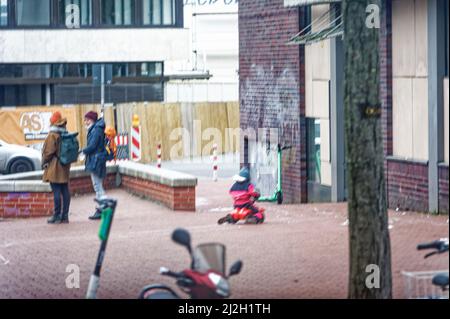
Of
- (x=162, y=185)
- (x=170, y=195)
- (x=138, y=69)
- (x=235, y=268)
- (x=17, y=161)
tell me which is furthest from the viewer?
(x=138, y=69)

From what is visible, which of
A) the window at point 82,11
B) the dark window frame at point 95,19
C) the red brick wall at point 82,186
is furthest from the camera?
the window at point 82,11

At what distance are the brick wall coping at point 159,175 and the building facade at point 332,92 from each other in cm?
251

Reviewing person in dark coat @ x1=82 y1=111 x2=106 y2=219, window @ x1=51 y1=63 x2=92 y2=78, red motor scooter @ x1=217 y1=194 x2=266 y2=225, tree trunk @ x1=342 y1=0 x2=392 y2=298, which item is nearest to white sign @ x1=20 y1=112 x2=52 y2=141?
window @ x1=51 y1=63 x2=92 y2=78

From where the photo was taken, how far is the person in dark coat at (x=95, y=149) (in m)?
16.6

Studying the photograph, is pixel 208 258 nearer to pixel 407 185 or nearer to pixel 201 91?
pixel 407 185

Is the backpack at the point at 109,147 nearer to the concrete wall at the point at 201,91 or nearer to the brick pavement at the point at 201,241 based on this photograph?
the brick pavement at the point at 201,241

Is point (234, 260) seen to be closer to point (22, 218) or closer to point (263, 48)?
point (22, 218)

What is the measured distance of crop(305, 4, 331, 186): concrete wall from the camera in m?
19.9

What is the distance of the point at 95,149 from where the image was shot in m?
16.8

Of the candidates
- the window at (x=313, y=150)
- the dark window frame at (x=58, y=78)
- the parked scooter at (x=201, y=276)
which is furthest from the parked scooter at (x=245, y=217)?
the dark window frame at (x=58, y=78)

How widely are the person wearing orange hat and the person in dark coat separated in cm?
34

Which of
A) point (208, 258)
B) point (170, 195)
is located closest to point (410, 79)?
point (170, 195)

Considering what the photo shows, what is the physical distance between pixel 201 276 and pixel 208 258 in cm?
20

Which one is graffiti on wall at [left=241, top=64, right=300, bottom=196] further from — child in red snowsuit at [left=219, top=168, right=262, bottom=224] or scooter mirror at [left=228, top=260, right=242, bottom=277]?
scooter mirror at [left=228, top=260, right=242, bottom=277]
